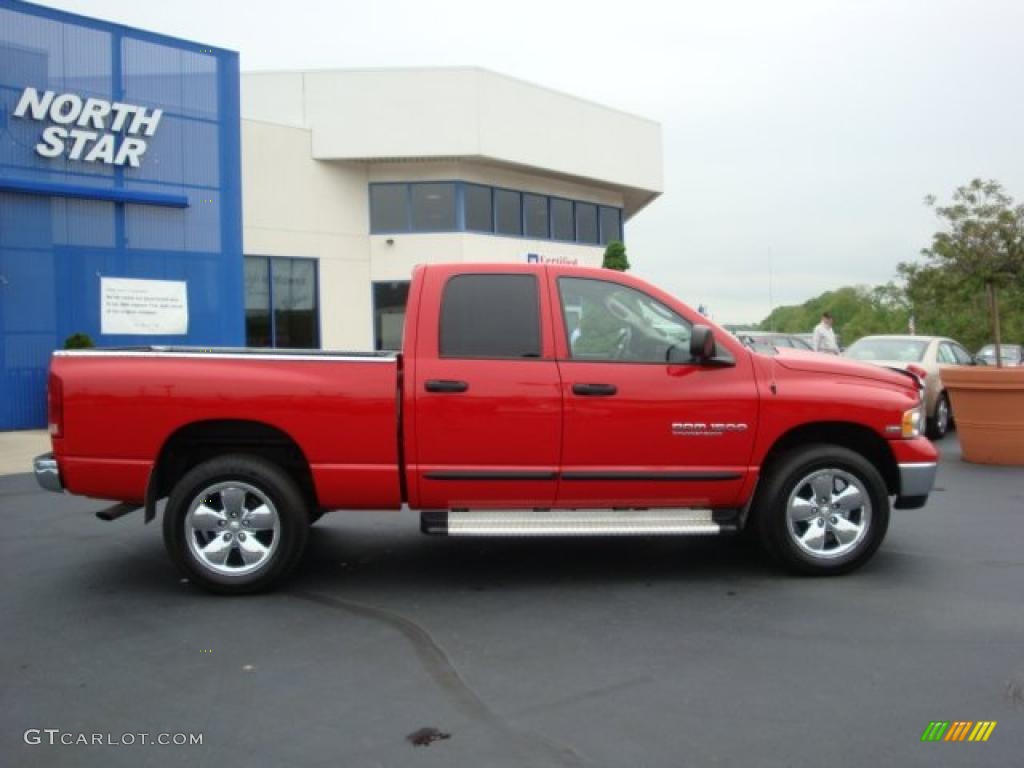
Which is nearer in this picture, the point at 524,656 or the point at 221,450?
the point at 524,656

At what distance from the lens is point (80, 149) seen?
14750mm

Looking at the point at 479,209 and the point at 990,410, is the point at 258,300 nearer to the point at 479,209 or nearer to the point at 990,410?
the point at 479,209

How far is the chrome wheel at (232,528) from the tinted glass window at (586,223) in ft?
74.2

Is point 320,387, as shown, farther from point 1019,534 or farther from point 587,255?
point 587,255

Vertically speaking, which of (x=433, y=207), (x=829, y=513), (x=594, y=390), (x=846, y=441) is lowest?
(x=829, y=513)

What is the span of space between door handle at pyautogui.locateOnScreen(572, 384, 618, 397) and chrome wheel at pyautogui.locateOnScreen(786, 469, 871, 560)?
1.34 metres

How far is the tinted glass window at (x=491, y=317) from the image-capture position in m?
5.23

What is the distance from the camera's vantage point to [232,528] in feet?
16.8

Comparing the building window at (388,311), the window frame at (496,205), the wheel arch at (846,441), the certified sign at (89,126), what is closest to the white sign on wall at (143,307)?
the certified sign at (89,126)

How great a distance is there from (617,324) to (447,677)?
2.41 metres

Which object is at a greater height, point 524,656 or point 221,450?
point 221,450

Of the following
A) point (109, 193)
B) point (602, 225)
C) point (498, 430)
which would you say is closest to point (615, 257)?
point (602, 225)

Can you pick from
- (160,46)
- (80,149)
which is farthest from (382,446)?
(160,46)

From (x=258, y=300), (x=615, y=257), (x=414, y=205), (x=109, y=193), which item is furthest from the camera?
(x=414, y=205)
